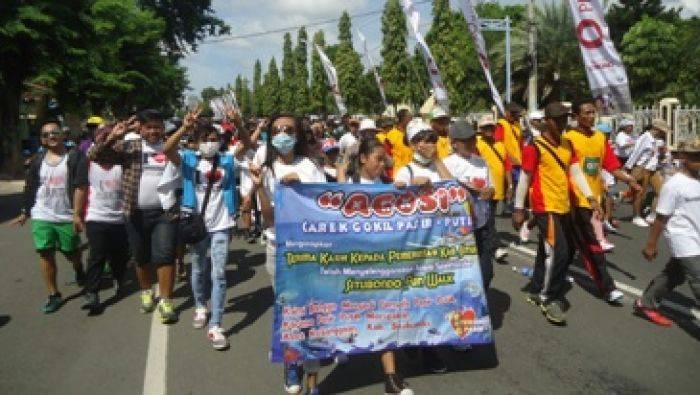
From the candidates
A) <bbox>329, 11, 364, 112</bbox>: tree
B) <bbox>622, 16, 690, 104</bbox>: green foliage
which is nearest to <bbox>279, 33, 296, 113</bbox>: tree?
<bbox>329, 11, 364, 112</bbox>: tree

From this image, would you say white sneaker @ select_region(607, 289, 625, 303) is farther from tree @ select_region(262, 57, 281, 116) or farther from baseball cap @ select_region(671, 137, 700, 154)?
tree @ select_region(262, 57, 281, 116)

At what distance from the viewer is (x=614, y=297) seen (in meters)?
5.87

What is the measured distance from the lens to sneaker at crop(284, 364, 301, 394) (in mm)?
4109

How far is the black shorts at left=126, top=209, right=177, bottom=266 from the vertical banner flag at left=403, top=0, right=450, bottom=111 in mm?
5062

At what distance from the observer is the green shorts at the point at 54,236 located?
6.27m

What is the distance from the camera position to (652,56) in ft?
109

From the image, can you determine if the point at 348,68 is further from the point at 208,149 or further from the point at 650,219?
the point at 208,149

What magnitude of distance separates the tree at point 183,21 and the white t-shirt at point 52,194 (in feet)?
119

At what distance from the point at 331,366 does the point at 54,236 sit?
141 inches

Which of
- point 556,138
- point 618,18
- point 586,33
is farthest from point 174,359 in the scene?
point 618,18

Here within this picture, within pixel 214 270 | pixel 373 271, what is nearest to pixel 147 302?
pixel 214 270

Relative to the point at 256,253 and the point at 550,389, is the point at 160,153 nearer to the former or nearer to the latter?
the point at 256,253

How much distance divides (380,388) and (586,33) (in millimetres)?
4630

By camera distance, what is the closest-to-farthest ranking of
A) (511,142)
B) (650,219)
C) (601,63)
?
(601,63)
(511,142)
(650,219)
